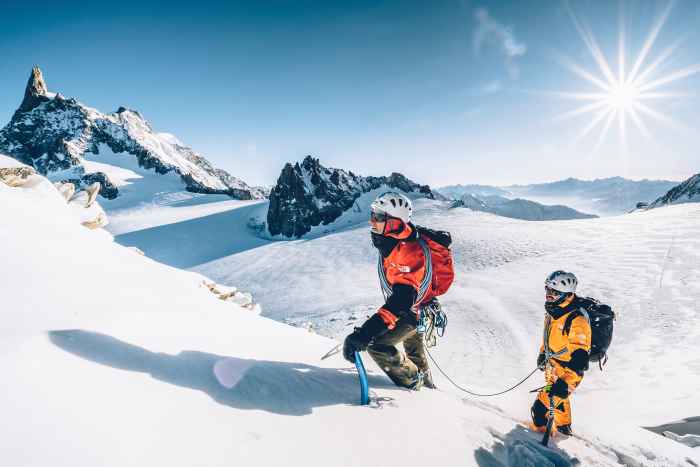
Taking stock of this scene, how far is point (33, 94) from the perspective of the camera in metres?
95.4

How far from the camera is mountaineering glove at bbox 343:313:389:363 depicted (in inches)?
148

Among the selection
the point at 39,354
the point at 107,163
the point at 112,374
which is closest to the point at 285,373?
the point at 112,374

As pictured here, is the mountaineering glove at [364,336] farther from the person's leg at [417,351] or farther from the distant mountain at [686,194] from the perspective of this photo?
the distant mountain at [686,194]

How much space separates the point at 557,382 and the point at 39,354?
552 centimetres

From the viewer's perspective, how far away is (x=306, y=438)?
2775 mm

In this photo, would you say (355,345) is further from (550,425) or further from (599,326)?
(599,326)

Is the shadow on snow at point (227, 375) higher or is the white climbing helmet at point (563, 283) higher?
the white climbing helmet at point (563, 283)

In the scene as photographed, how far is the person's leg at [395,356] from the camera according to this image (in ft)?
13.8

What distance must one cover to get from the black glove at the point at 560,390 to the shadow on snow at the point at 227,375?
2.55 metres

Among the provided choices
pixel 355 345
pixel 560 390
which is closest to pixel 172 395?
pixel 355 345

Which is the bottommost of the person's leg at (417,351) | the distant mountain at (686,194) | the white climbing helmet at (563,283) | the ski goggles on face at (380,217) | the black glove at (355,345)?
the person's leg at (417,351)

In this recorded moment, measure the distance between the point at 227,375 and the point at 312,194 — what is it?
2553 inches

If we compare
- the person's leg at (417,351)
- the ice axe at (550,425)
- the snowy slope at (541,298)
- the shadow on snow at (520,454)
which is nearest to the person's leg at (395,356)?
the person's leg at (417,351)

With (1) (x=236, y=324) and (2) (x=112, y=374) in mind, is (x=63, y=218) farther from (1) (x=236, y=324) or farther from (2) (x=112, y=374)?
(2) (x=112, y=374)
